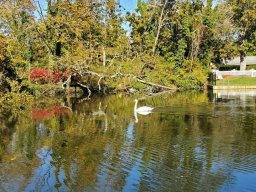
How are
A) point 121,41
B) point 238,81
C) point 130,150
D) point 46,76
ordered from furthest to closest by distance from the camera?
point 121,41 → point 238,81 → point 46,76 → point 130,150

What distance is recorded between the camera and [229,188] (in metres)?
12.7

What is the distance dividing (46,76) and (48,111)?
1467cm

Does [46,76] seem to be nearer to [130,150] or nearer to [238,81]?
[238,81]

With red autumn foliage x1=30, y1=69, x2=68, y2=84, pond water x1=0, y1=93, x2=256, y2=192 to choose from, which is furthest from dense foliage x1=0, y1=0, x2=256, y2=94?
pond water x1=0, y1=93, x2=256, y2=192

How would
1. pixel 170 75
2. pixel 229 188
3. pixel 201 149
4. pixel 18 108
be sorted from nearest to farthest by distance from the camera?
1. pixel 229 188
2. pixel 201 149
3. pixel 18 108
4. pixel 170 75

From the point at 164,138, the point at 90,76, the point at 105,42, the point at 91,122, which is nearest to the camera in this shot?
the point at 164,138

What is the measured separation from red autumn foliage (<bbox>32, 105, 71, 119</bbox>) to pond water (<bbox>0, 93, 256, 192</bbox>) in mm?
155

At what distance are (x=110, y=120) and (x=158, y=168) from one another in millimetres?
11849

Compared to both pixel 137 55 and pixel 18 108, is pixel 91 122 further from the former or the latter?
pixel 137 55

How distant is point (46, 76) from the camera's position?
150ft

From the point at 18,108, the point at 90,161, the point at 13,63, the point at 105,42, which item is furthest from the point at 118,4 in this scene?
the point at 90,161

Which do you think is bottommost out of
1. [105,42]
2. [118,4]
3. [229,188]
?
[229,188]

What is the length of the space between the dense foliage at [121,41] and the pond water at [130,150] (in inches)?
574

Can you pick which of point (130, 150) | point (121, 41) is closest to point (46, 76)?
point (121, 41)
